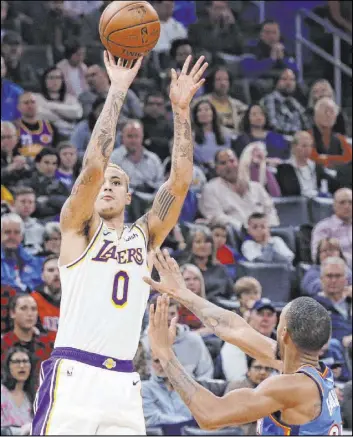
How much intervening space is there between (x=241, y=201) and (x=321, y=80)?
320 centimetres

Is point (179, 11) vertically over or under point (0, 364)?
over

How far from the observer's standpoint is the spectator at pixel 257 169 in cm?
1459

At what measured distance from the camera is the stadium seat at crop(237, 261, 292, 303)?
1327 cm

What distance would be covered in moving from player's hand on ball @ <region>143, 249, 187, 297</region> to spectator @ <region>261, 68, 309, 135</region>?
937 cm

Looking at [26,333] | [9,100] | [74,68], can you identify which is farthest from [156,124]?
[26,333]

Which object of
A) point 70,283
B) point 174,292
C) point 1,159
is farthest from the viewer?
point 1,159

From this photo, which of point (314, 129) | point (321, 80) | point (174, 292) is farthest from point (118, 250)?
point (321, 80)

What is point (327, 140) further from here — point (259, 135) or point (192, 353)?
point (192, 353)

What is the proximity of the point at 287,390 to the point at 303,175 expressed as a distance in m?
9.53

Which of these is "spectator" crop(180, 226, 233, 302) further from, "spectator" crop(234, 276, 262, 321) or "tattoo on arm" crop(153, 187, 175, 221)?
"tattoo on arm" crop(153, 187, 175, 221)

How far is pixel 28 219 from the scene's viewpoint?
1287 centimetres

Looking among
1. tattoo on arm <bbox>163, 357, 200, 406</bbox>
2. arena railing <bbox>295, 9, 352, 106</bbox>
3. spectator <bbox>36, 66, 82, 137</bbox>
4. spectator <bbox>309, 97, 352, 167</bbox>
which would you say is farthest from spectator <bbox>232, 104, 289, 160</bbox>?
tattoo on arm <bbox>163, 357, 200, 406</bbox>

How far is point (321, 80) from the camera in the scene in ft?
55.3

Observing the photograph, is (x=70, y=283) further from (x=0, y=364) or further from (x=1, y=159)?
(x=1, y=159)
